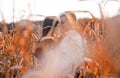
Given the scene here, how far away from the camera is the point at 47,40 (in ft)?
4.88

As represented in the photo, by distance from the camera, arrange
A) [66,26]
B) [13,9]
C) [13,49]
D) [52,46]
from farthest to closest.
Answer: [13,9], [13,49], [66,26], [52,46]

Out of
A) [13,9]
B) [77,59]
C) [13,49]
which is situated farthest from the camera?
[13,9]

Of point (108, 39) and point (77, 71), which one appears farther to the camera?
point (77, 71)

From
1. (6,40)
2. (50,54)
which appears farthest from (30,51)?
(6,40)

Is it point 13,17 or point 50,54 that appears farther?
point 13,17

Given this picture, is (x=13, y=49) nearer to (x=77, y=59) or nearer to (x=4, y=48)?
(x=4, y=48)

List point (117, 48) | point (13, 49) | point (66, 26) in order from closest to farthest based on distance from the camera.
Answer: point (117, 48) < point (66, 26) < point (13, 49)

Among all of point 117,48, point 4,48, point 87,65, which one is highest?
point 117,48

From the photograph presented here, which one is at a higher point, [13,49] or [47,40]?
[47,40]

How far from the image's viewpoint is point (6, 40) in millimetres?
2039

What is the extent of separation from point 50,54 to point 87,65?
144 millimetres

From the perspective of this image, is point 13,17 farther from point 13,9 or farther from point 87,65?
point 87,65

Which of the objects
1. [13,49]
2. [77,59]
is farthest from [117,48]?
[13,49]

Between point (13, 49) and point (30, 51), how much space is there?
0.82ft
